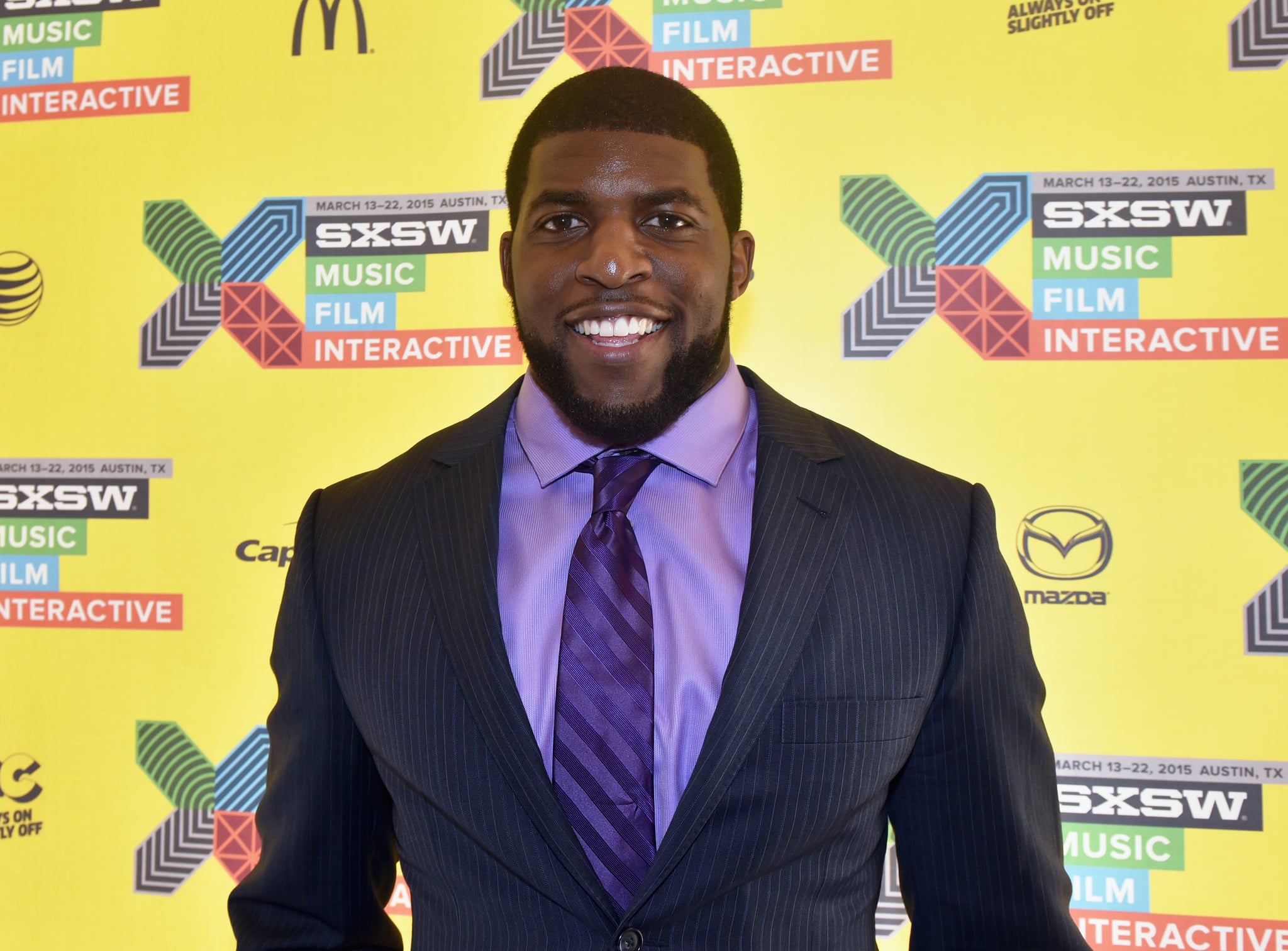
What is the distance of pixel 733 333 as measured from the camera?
231 centimetres

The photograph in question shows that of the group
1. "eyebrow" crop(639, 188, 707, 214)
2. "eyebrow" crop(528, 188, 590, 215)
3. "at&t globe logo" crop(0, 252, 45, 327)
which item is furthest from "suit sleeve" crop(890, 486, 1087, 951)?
"at&t globe logo" crop(0, 252, 45, 327)

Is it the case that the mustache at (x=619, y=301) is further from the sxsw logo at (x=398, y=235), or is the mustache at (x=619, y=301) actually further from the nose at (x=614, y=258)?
the sxsw logo at (x=398, y=235)

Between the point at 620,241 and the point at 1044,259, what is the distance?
1.31 m

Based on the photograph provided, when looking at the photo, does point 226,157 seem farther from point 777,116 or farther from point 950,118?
point 950,118

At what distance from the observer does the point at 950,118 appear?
2248 mm

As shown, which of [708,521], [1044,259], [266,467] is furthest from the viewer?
[266,467]

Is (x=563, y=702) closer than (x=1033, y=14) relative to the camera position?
Yes

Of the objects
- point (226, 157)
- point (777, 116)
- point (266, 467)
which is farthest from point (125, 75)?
point (777, 116)

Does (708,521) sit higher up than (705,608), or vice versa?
(708,521)

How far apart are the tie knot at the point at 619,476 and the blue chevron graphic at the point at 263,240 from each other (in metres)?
1.46

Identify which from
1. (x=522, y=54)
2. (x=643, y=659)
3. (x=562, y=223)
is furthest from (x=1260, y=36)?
(x=643, y=659)

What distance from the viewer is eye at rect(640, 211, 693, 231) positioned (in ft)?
4.36

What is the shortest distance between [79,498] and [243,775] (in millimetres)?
795

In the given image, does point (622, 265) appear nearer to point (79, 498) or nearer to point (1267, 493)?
point (1267, 493)
